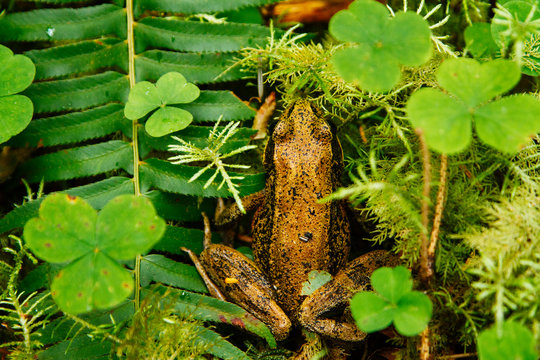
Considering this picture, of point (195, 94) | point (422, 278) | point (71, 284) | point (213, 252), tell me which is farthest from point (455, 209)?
point (71, 284)

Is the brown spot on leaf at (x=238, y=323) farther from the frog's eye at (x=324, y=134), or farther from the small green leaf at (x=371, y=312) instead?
the frog's eye at (x=324, y=134)

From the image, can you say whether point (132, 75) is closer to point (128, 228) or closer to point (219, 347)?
point (128, 228)

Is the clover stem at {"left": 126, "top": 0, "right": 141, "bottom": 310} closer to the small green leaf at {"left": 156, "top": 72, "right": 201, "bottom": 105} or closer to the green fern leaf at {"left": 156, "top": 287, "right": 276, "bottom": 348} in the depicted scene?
the small green leaf at {"left": 156, "top": 72, "right": 201, "bottom": 105}

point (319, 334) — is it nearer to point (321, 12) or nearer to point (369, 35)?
point (369, 35)

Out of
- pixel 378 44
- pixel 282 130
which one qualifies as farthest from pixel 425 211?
pixel 282 130

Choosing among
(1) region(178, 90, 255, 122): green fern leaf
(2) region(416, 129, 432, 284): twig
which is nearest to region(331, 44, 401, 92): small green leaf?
(2) region(416, 129, 432, 284): twig

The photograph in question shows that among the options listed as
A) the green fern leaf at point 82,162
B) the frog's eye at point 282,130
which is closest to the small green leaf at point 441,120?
the frog's eye at point 282,130
